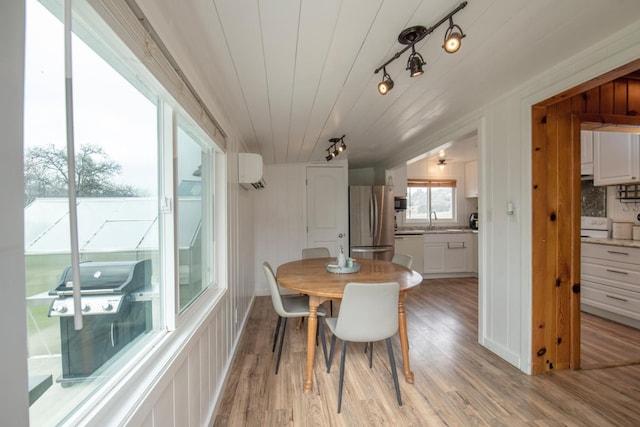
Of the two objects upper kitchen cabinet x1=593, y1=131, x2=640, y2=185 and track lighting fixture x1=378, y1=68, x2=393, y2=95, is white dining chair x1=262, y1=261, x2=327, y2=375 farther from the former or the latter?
upper kitchen cabinet x1=593, y1=131, x2=640, y2=185

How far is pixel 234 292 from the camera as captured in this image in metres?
2.40

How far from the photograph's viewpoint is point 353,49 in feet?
4.64

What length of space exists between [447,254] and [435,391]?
11.9 feet

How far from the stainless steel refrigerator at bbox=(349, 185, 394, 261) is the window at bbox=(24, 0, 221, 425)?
335 cm

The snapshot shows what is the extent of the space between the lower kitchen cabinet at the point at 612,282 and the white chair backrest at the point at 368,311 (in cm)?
294

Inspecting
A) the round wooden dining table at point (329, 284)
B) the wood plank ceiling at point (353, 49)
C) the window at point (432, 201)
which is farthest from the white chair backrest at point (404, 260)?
the window at point (432, 201)

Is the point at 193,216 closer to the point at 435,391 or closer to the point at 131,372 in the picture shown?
the point at 131,372

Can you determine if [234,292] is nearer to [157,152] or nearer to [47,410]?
[157,152]

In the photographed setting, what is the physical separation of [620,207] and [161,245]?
193 inches

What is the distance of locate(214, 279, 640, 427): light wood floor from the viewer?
5.28ft

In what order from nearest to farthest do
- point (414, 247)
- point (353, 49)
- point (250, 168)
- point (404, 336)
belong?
point (353, 49), point (404, 336), point (250, 168), point (414, 247)

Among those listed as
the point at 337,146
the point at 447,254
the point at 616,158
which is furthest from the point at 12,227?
the point at 447,254

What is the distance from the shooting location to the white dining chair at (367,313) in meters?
1.64

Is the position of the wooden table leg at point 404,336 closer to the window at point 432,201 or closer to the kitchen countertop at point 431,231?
the kitchen countertop at point 431,231
